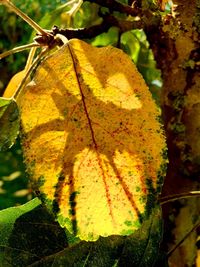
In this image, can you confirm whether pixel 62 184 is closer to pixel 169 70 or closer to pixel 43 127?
pixel 43 127

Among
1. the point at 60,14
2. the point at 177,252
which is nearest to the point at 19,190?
the point at 60,14

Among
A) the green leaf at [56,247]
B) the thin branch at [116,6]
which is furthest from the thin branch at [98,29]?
the green leaf at [56,247]

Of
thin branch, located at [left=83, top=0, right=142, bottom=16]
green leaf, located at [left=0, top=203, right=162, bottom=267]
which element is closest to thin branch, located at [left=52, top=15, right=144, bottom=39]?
thin branch, located at [left=83, top=0, right=142, bottom=16]

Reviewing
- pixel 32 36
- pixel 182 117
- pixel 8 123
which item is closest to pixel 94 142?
pixel 8 123

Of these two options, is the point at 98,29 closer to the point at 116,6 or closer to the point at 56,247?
the point at 116,6

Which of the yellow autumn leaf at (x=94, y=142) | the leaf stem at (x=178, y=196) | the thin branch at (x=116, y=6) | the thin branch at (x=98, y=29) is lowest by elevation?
the leaf stem at (x=178, y=196)

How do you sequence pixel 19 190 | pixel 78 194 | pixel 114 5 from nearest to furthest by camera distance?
1. pixel 78 194
2. pixel 114 5
3. pixel 19 190

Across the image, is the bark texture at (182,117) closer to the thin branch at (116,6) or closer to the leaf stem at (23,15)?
the thin branch at (116,6)
